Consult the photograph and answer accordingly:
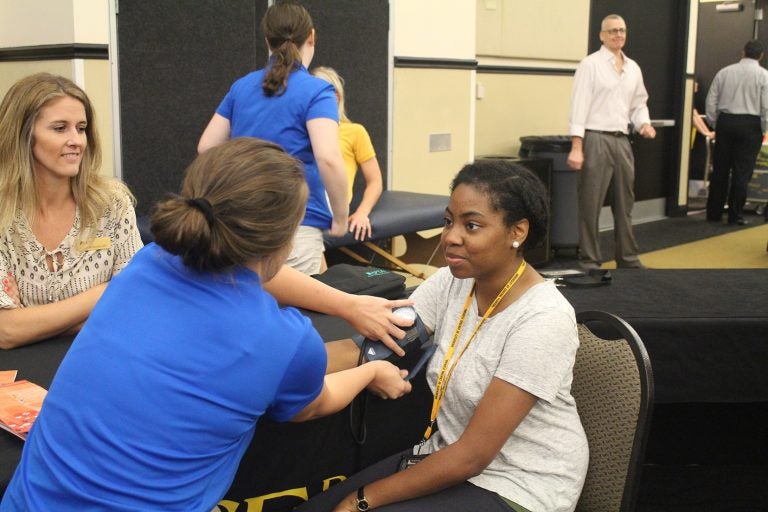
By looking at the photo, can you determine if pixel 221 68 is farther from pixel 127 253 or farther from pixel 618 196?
pixel 618 196

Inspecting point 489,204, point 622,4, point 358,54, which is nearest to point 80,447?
point 489,204

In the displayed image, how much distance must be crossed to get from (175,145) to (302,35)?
124cm

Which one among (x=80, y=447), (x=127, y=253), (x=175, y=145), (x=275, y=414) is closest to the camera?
(x=80, y=447)

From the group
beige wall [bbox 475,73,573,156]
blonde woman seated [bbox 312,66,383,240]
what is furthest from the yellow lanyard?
beige wall [bbox 475,73,573,156]

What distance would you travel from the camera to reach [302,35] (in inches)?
124

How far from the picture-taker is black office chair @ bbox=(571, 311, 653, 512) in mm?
1625

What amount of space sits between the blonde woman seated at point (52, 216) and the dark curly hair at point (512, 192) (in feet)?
3.13

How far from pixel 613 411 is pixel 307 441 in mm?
611

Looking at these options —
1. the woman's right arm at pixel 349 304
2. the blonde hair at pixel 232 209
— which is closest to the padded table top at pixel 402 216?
the woman's right arm at pixel 349 304

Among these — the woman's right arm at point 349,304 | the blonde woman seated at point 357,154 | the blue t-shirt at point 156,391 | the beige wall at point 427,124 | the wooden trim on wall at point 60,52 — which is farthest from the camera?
the beige wall at point 427,124

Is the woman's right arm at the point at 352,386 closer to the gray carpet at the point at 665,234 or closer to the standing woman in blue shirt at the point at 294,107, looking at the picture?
the standing woman in blue shirt at the point at 294,107

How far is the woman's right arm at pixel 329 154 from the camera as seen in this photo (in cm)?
313

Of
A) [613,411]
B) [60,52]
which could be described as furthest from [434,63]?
[613,411]

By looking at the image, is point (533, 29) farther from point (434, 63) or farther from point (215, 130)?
point (215, 130)
